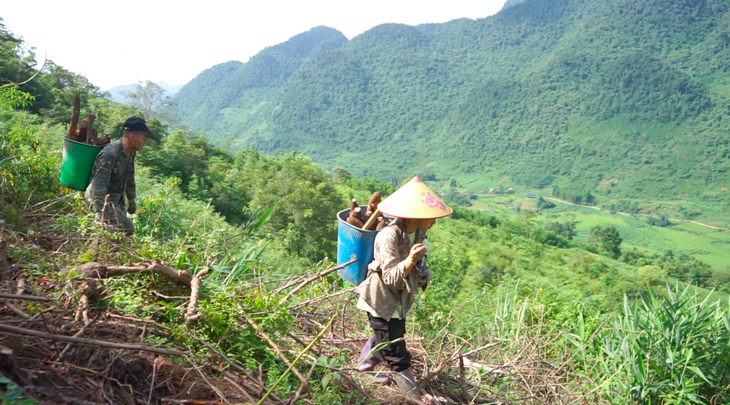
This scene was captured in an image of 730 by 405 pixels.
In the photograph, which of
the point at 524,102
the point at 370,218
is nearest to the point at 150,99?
the point at 370,218

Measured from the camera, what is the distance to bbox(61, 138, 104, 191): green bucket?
323cm

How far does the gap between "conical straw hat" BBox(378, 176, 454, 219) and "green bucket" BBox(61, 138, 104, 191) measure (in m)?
2.22

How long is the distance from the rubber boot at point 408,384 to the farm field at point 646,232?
4394cm

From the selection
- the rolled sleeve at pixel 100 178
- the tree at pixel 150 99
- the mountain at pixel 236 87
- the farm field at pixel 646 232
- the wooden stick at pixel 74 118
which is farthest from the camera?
the mountain at pixel 236 87

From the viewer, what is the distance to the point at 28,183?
4.03m

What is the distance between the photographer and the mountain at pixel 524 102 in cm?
7300

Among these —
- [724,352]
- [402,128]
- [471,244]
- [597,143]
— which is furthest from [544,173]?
[724,352]

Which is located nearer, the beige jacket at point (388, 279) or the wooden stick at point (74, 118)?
the beige jacket at point (388, 279)

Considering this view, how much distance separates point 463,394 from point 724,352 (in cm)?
247

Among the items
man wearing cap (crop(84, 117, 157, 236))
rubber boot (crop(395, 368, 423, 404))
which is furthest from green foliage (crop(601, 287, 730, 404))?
man wearing cap (crop(84, 117, 157, 236))

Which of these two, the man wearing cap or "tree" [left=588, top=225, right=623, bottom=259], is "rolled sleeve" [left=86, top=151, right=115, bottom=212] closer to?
the man wearing cap

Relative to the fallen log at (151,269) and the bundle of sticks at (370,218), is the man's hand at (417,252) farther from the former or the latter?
the fallen log at (151,269)

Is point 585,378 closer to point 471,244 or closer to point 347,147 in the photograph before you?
point 471,244

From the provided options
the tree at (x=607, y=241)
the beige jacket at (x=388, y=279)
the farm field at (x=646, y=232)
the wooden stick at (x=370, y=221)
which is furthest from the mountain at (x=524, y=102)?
the beige jacket at (x=388, y=279)
